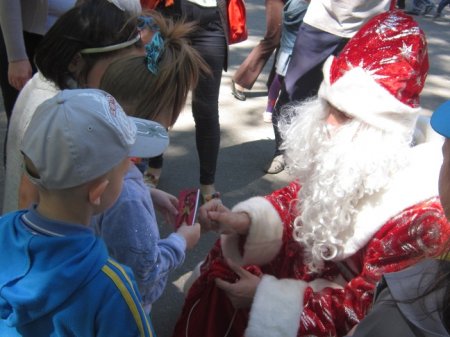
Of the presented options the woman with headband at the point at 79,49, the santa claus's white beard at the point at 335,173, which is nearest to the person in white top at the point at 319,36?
the santa claus's white beard at the point at 335,173

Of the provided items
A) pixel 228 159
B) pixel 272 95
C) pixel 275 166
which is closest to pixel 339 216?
pixel 275 166

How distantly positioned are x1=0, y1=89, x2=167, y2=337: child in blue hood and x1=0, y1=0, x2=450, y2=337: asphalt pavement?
4.16 ft

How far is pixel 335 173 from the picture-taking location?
1.70 metres

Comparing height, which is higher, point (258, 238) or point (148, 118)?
point (148, 118)

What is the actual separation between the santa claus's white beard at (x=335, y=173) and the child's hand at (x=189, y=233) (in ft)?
1.39

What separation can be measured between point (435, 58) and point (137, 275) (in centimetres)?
607

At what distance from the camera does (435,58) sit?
6.42 m

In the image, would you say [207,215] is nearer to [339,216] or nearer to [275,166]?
[339,216]

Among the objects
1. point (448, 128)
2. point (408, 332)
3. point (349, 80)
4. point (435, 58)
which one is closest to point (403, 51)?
point (349, 80)

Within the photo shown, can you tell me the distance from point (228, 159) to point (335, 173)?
6.43ft

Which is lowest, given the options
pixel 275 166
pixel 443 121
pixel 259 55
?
pixel 275 166

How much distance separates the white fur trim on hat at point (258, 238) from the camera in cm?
184

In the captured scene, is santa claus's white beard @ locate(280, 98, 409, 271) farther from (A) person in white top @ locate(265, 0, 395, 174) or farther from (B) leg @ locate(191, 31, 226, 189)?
(A) person in white top @ locate(265, 0, 395, 174)

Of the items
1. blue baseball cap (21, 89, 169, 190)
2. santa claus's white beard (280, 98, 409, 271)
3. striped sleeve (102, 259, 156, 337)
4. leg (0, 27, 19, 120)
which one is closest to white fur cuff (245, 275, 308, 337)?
santa claus's white beard (280, 98, 409, 271)
